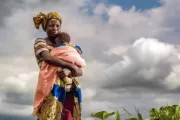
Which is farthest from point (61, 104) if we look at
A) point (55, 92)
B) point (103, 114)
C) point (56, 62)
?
point (103, 114)

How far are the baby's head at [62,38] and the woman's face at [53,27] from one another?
0.07 metres

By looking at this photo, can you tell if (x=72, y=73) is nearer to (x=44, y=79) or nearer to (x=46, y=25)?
(x=44, y=79)

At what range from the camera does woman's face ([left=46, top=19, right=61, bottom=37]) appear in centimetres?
489

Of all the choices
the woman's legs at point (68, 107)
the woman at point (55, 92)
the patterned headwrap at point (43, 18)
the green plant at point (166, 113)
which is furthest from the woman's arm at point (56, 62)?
the green plant at point (166, 113)

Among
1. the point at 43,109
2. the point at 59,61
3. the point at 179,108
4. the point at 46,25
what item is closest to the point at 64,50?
the point at 59,61

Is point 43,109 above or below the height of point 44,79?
→ below

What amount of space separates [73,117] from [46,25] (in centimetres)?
139

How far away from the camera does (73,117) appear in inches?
194

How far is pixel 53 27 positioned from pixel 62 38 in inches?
7.9

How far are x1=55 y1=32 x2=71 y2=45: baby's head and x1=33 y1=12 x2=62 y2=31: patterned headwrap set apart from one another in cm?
24

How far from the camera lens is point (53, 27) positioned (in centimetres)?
489

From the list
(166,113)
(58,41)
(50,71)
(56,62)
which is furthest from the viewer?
(58,41)

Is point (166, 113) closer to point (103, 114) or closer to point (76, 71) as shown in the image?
point (103, 114)

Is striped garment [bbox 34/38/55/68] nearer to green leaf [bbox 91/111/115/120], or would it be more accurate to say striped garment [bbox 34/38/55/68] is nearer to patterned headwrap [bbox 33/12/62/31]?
patterned headwrap [bbox 33/12/62/31]
